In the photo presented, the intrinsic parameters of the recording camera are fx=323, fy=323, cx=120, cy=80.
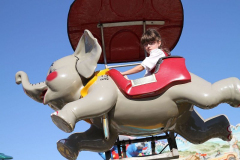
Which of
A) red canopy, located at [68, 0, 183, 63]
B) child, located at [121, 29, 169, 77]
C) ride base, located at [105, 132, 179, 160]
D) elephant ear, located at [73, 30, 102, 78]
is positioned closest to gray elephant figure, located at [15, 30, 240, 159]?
elephant ear, located at [73, 30, 102, 78]

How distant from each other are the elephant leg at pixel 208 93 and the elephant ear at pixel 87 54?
27.5 inches

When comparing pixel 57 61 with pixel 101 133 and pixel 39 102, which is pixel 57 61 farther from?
pixel 101 133

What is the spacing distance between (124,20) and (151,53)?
0.71 meters

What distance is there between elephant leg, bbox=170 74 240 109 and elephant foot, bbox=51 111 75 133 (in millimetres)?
797

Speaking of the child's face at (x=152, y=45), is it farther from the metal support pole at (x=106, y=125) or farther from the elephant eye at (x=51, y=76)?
the elephant eye at (x=51, y=76)

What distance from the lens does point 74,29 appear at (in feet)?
10.7

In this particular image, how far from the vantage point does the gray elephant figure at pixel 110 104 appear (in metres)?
2.41

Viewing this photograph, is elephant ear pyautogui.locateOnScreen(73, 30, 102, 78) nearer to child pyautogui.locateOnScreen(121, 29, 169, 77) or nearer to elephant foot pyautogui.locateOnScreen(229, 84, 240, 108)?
child pyautogui.locateOnScreen(121, 29, 169, 77)

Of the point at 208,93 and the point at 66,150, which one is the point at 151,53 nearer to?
the point at 208,93

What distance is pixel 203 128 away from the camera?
9.57ft

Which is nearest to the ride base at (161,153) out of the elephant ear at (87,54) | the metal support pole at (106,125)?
the metal support pole at (106,125)

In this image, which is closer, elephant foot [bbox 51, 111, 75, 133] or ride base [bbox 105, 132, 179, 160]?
elephant foot [bbox 51, 111, 75, 133]

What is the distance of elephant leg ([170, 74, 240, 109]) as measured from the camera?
2.40 m

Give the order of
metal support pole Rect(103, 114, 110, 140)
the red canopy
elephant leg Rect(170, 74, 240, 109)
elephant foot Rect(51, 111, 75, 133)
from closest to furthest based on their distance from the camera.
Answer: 1. elephant foot Rect(51, 111, 75, 133)
2. elephant leg Rect(170, 74, 240, 109)
3. metal support pole Rect(103, 114, 110, 140)
4. the red canopy
